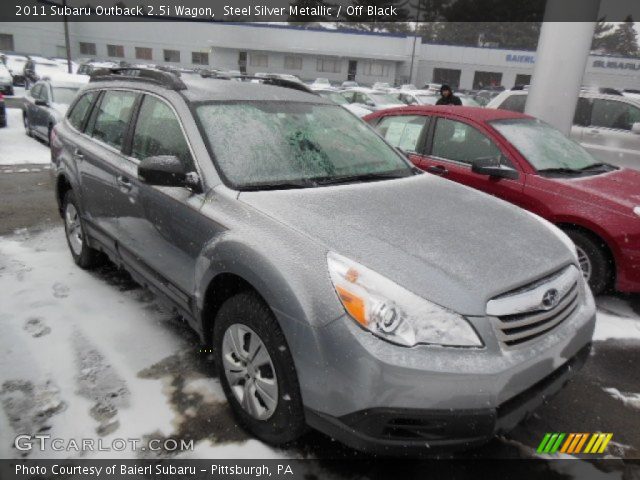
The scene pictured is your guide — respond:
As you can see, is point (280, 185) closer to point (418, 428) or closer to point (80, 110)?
point (418, 428)

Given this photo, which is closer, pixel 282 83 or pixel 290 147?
pixel 290 147

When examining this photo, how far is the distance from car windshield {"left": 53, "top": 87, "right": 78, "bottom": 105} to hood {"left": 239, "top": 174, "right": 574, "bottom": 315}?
9690mm

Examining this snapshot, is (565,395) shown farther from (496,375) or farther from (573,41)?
(573,41)

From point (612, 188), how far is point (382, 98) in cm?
1450

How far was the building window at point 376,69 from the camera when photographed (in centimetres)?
4675

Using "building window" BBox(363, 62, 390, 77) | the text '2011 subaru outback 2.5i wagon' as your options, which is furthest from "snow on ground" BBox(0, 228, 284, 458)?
"building window" BBox(363, 62, 390, 77)

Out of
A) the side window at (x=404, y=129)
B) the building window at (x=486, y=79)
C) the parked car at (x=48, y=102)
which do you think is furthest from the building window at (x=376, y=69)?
the side window at (x=404, y=129)

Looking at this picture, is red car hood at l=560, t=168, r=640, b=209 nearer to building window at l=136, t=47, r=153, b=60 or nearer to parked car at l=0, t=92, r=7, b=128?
parked car at l=0, t=92, r=7, b=128

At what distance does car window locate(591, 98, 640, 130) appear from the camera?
7043 millimetres

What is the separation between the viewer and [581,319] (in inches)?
94.8

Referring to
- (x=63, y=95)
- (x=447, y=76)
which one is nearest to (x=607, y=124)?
(x=63, y=95)

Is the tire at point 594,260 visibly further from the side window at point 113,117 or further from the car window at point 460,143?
the side window at point 113,117

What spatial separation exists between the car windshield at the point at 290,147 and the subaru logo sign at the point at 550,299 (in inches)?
50.2

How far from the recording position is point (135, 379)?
2.91 meters
